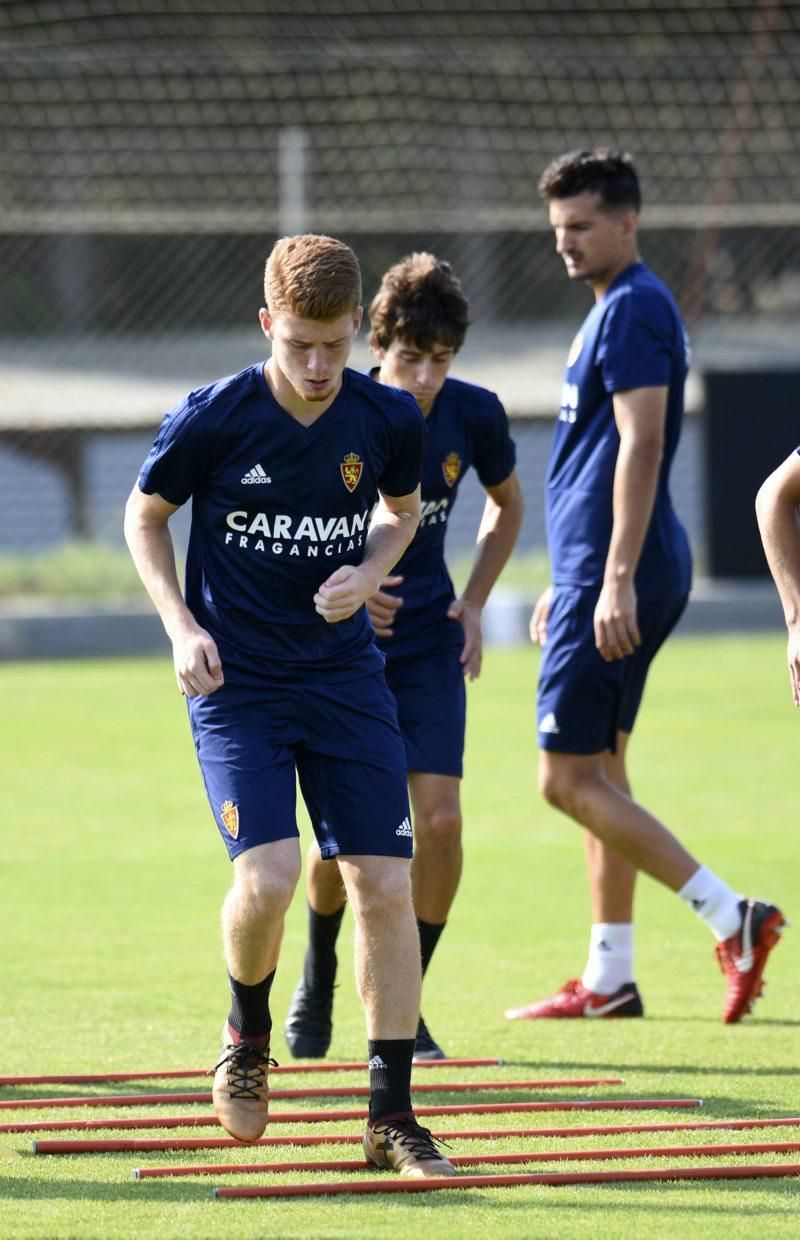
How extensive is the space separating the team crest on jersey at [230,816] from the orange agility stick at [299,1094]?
32.0 inches

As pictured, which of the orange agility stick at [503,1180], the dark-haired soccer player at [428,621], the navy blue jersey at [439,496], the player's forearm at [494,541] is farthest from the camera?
the player's forearm at [494,541]

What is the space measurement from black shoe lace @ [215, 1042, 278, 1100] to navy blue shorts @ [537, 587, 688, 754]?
1.91 m

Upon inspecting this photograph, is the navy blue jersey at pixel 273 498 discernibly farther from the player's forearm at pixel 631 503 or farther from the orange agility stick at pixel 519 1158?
the player's forearm at pixel 631 503

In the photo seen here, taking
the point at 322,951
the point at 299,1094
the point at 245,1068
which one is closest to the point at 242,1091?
the point at 245,1068

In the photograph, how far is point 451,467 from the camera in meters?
5.59

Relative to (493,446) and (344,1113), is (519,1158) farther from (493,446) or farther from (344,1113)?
(493,446)

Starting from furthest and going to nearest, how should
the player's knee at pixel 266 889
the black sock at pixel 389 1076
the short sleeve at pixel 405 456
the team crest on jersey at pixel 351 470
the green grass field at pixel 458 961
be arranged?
the short sleeve at pixel 405 456 → the team crest on jersey at pixel 351 470 → the player's knee at pixel 266 889 → the black sock at pixel 389 1076 → the green grass field at pixel 458 961

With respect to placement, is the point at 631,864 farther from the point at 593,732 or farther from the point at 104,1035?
Answer: the point at 104,1035

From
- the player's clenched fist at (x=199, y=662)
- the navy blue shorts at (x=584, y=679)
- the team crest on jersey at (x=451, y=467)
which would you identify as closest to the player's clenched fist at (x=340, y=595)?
the player's clenched fist at (x=199, y=662)

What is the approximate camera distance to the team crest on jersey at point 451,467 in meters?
5.58

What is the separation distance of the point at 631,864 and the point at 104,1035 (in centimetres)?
165

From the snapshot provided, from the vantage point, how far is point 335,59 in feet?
57.2

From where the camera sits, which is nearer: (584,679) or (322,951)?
(322,951)

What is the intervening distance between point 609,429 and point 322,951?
1.79 m
